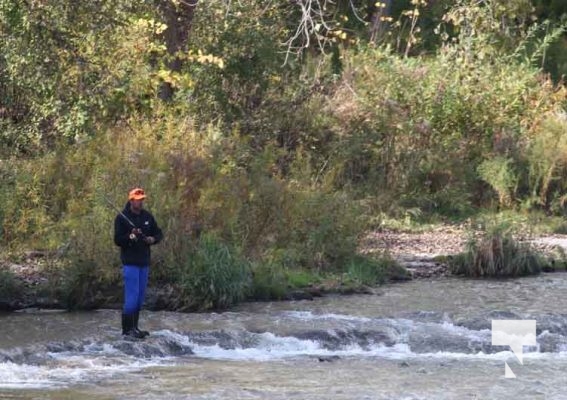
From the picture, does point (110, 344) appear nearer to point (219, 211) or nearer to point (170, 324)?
point (170, 324)

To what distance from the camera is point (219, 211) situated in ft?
60.5

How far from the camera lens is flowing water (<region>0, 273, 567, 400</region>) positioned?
41.3 ft

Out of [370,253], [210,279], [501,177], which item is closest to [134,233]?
[210,279]

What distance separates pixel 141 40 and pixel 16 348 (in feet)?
30.0

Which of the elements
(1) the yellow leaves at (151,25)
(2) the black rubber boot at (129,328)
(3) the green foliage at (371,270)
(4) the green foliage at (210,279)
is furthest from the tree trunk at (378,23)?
(2) the black rubber boot at (129,328)

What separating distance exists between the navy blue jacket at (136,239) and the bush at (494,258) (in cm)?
684

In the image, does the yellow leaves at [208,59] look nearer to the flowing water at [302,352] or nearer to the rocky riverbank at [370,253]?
the rocky riverbank at [370,253]

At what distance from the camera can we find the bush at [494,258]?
1989 cm

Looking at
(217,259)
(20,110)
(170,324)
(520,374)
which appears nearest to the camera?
(520,374)

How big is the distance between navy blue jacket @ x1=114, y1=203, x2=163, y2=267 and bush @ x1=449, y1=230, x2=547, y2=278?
6845 millimetres

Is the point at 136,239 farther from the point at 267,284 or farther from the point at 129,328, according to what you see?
the point at 267,284

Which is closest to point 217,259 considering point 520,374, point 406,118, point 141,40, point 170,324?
point 170,324

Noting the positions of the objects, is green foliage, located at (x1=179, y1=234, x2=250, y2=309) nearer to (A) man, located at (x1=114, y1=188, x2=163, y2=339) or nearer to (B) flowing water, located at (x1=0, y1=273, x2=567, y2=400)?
(B) flowing water, located at (x1=0, y1=273, x2=567, y2=400)

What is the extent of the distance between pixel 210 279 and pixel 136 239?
260 cm
